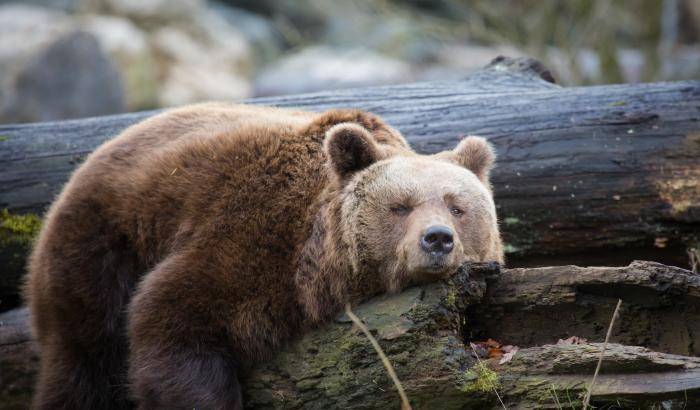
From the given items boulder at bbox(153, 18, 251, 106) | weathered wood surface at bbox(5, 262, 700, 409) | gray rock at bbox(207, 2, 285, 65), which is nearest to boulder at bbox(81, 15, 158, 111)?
boulder at bbox(153, 18, 251, 106)

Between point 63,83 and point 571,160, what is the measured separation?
12382 millimetres

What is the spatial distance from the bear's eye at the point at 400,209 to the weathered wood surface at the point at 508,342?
0.49 metres

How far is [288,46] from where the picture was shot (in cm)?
2642

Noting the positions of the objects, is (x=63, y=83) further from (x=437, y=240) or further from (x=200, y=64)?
(x=437, y=240)

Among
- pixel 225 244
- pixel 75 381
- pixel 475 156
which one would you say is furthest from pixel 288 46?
pixel 225 244

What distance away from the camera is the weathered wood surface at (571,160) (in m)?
6.18

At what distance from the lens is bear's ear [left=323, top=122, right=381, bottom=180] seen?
16.3 feet

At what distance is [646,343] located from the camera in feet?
14.5

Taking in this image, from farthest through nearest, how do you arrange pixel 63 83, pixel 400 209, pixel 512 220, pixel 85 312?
pixel 63 83 < pixel 512 220 < pixel 85 312 < pixel 400 209

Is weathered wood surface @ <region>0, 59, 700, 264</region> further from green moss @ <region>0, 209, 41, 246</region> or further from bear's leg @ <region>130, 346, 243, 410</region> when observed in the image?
bear's leg @ <region>130, 346, 243, 410</region>

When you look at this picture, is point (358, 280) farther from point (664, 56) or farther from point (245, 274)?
point (664, 56)

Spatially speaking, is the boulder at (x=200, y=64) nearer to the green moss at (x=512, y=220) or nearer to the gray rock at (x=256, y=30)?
the gray rock at (x=256, y=30)

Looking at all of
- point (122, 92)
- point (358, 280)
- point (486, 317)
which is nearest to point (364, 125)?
point (358, 280)

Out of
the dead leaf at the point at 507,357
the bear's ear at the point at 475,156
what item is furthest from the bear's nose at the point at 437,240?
the bear's ear at the point at 475,156
